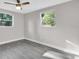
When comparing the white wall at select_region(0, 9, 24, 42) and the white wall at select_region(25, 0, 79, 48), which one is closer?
the white wall at select_region(25, 0, 79, 48)

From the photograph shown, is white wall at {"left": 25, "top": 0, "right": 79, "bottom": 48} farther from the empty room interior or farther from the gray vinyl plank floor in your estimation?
the gray vinyl plank floor

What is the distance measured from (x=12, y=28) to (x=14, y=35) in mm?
529

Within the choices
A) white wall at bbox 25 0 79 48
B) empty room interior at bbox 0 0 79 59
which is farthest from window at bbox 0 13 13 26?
white wall at bbox 25 0 79 48

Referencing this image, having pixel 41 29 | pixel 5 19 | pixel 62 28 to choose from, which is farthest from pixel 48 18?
pixel 5 19

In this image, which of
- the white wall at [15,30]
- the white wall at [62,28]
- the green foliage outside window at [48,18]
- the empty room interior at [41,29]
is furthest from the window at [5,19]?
the green foliage outside window at [48,18]

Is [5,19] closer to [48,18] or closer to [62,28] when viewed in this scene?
[48,18]

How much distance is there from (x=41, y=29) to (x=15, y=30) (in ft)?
6.57

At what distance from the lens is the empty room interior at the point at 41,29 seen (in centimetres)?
420

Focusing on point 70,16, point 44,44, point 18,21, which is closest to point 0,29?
point 18,21

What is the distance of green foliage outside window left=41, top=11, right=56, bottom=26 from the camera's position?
5372 mm

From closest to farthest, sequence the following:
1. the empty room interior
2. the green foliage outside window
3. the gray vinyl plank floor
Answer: the gray vinyl plank floor → the empty room interior → the green foliage outside window

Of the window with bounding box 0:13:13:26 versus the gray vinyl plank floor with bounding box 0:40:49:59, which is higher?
the window with bounding box 0:13:13:26

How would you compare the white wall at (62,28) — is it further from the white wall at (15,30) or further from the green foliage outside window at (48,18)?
→ the white wall at (15,30)

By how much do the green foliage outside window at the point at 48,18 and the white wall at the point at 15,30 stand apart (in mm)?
2022
